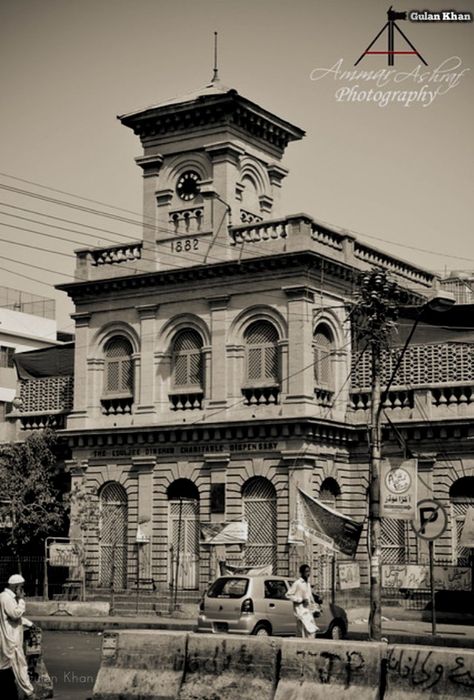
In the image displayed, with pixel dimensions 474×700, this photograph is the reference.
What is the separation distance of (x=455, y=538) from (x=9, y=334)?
3493cm

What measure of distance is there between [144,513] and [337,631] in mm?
15473

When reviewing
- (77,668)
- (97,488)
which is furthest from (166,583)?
(77,668)

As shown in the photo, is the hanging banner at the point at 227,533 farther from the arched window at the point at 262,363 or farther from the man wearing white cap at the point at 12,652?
the man wearing white cap at the point at 12,652

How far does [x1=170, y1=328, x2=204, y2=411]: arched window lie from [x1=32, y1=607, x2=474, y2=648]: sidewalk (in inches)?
328

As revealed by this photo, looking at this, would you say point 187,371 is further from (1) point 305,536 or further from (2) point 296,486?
(1) point 305,536

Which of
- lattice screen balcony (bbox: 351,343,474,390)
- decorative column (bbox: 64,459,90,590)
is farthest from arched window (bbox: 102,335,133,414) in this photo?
lattice screen balcony (bbox: 351,343,474,390)

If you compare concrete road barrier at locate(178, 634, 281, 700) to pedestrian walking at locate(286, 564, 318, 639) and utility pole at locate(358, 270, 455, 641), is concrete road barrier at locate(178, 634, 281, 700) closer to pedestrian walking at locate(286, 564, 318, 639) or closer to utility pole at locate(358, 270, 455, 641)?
pedestrian walking at locate(286, 564, 318, 639)

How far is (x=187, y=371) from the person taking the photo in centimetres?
4334

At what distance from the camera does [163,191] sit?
147 ft

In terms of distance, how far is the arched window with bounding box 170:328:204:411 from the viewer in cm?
4297

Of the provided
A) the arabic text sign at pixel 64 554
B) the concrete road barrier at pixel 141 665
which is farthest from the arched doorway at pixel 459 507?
the concrete road barrier at pixel 141 665

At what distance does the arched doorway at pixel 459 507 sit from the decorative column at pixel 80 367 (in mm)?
14156

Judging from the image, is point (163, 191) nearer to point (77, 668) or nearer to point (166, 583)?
point (166, 583)

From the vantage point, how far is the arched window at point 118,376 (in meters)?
44.7
